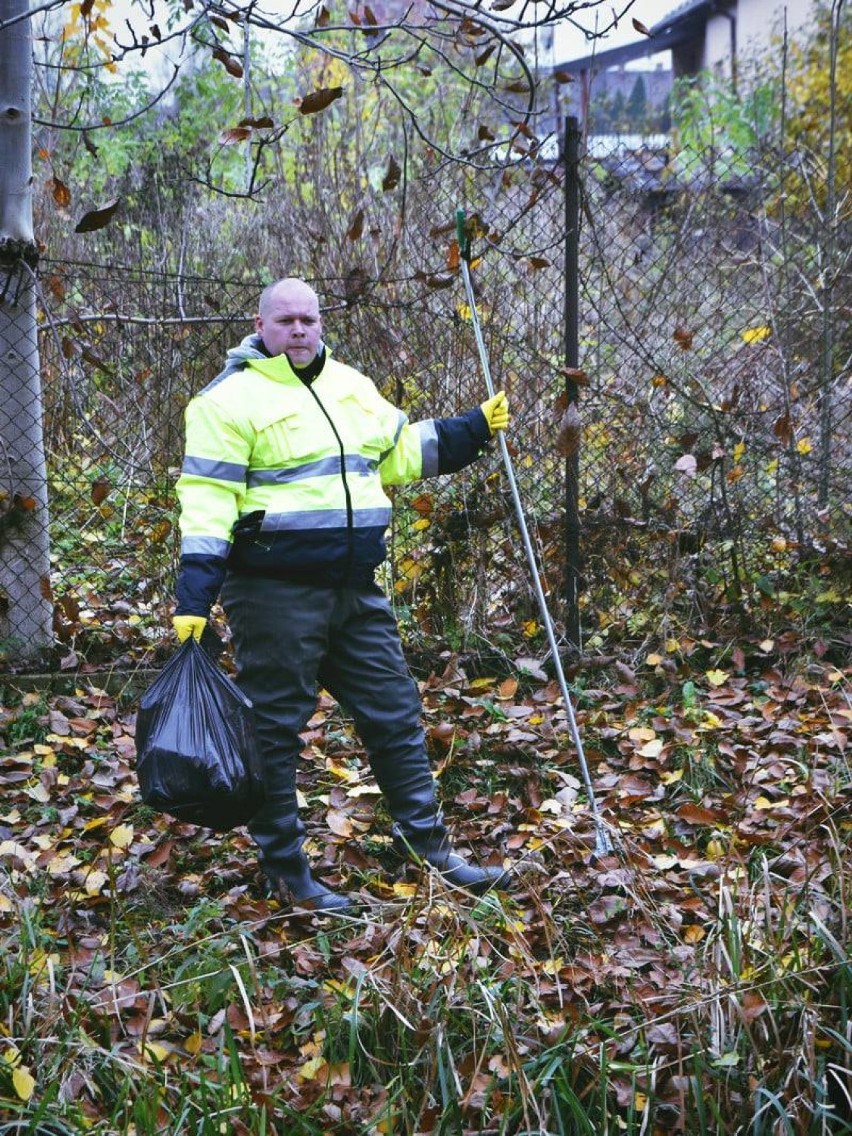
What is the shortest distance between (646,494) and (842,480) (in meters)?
0.95

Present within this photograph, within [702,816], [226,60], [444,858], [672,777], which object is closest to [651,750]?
[672,777]

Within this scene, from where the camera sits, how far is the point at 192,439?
3494 mm

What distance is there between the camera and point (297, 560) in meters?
3.57

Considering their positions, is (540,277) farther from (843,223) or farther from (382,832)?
(382,832)

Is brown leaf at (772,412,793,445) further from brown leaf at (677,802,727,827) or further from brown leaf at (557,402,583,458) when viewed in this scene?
brown leaf at (677,802,727,827)

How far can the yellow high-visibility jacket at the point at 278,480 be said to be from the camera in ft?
11.4

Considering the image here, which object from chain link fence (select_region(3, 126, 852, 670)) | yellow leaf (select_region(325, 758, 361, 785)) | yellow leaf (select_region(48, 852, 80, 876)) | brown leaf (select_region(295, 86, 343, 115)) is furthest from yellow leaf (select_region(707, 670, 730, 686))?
brown leaf (select_region(295, 86, 343, 115))

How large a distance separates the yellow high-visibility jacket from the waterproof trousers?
3.7 inches

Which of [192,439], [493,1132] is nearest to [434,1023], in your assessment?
[493,1132]

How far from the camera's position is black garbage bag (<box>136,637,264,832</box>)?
3.25 meters

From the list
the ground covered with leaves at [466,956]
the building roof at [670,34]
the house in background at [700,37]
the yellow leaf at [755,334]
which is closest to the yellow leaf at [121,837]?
the ground covered with leaves at [466,956]

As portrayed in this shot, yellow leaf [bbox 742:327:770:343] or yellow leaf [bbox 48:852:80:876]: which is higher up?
yellow leaf [bbox 742:327:770:343]

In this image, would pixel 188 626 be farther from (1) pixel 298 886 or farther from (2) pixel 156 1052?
(2) pixel 156 1052

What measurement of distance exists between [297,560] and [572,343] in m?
2.25
